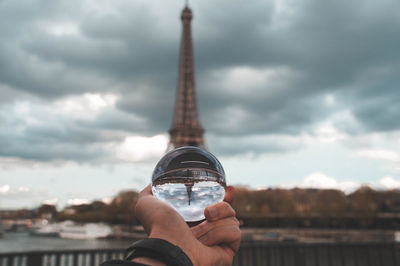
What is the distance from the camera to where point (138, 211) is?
1481mm

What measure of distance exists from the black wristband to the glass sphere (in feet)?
1.41

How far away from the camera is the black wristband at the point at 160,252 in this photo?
3.51 feet

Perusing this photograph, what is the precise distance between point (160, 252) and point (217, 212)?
41 centimetres

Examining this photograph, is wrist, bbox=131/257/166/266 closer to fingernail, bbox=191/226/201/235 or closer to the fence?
fingernail, bbox=191/226/201/235

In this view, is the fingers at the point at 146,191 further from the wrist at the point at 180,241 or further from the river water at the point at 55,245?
the river water at the point at 55,245

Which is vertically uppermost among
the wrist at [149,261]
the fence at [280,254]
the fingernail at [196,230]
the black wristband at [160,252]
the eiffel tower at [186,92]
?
the eiffel tower at [186,92]

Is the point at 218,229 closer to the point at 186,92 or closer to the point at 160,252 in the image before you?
the point at 160,252

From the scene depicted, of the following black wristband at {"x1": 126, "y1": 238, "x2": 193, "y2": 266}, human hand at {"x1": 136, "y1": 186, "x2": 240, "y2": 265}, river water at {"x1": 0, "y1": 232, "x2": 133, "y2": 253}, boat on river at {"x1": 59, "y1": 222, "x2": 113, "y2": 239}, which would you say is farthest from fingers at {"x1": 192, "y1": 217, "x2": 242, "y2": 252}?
boat on river at {"x1": 59, "y1": 222, "x2": 113, "y2": 239}

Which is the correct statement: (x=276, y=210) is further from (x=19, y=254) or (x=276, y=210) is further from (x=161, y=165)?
(x=161, y=165)

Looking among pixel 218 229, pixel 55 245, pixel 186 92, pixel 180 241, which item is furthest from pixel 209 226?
pixel 186 92

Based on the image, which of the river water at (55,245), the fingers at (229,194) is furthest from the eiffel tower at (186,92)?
the fingers at (229,194)

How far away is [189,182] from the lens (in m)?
1.61

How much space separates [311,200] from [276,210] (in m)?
6.84

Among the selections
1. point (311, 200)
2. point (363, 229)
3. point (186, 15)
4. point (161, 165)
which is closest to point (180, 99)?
point (186, 15)
